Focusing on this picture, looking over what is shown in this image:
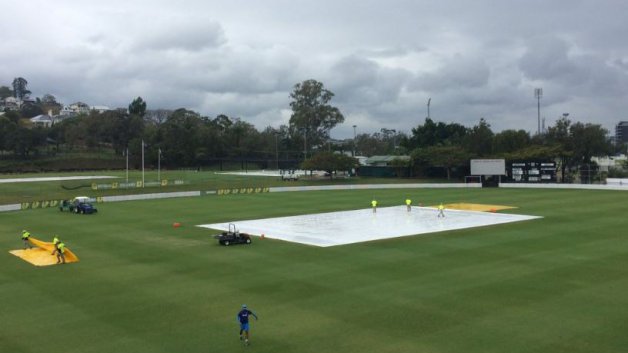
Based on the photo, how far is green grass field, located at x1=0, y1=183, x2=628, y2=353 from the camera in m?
16.6

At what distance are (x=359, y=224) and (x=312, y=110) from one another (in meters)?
120

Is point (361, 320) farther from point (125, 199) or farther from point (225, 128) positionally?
point (225, 128)

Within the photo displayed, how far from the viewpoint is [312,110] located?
528 feet

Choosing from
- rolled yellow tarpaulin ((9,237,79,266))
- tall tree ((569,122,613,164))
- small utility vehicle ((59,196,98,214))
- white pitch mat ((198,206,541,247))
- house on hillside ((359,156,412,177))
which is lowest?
rolled yellow tarpaulin ((9,237,79,266))

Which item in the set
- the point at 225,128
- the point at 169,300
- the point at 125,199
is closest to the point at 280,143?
the point at 225,128

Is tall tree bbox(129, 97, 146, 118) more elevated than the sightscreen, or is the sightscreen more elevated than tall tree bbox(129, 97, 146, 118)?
tall tree bbox(129, 97, 146, 118)

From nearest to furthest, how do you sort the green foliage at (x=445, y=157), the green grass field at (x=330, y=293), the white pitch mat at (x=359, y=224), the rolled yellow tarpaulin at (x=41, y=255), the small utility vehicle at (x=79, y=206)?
the green grass field at (x=330, y=293) → the rolled yellow tarpaulin at (x=41, y=255) → the white pitch mat at (x=359, y=224) → the small utility vehicle at (x=79, y=206) → the green foliage at (x=445, y=157)

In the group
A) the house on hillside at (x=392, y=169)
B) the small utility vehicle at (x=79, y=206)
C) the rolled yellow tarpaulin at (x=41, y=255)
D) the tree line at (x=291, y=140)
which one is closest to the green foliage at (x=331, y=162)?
the tree line at (x=291, y=140)

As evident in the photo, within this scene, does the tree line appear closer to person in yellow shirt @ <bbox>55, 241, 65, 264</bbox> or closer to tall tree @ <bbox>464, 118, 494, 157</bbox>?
tall tree @ <bbox>464, 118, 494, 157</bbox>

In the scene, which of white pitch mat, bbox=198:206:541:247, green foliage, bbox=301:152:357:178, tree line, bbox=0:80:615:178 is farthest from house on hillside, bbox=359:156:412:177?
white pitch mat, bbox=198:206:541:247

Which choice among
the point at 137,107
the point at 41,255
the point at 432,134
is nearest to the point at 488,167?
the point at 432,134

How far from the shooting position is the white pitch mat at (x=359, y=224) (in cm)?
3644

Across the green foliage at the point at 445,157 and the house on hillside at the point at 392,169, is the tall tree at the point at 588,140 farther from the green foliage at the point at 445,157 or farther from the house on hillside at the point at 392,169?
the house on hillside at the point at 392,169

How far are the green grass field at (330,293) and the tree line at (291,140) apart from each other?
67.1 metres
